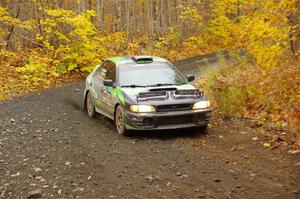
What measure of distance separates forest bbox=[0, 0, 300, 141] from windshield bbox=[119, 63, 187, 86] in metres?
1.79

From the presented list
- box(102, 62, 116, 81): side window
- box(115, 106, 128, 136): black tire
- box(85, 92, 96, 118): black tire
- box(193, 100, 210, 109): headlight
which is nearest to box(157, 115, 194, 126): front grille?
box(193, 100, 210, 109): headlight

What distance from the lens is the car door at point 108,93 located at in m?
10.6

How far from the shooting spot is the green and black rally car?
939 centimetres

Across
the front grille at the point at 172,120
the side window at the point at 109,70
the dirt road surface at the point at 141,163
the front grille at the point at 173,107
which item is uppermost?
the side window at the point at 109,70

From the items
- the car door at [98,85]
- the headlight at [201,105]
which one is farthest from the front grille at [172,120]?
the car door at [98,85]

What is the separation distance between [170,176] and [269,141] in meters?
2.83

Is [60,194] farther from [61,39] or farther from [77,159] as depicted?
[61,39]

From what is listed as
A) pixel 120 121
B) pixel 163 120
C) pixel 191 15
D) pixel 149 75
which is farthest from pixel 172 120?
pixel 191 15

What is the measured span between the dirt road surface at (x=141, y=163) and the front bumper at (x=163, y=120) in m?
0.30

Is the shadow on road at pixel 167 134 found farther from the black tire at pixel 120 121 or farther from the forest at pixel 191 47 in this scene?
the forest at pixel 191 47

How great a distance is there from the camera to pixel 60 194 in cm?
650

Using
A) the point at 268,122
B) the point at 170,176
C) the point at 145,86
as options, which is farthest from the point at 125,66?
the point at 170,176

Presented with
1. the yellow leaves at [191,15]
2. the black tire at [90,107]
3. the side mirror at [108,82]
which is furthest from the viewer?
the yellow leaves at [191,15]

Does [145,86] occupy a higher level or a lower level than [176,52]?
higher
